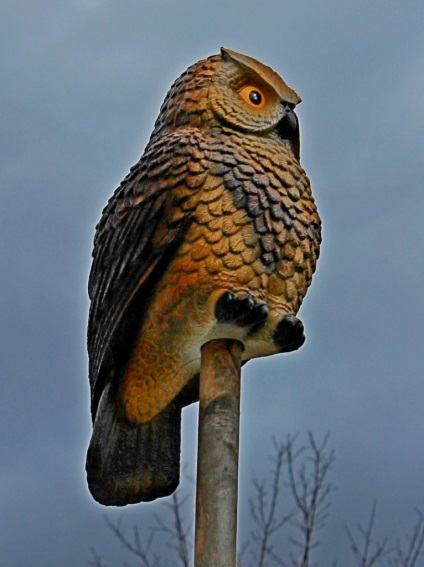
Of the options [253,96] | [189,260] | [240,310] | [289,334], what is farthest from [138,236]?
[253,96]

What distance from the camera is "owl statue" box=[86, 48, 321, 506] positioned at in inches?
181

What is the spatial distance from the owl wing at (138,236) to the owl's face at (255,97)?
0.25 metres

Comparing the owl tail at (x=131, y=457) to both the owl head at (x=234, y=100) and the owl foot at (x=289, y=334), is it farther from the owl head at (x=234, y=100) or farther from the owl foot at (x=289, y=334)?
the owl head at (x=234, y=100)

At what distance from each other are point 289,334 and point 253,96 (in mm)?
1107

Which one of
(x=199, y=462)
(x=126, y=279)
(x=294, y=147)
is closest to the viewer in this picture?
(x=199, y=462)

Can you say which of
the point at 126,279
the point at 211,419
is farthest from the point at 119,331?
the point at 211,419

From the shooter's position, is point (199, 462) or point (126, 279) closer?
point (199, 462)

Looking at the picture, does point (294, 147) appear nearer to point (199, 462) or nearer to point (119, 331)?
point (119, 331)

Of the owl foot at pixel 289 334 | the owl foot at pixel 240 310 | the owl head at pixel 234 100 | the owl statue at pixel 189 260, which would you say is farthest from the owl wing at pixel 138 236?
the owl foot at pixel 289 334

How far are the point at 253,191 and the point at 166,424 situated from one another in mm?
1106

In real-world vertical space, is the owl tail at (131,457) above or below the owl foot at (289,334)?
below

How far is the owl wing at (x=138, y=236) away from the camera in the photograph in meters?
4.63

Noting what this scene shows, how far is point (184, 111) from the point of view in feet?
16.4

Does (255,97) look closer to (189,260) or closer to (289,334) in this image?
(189,260)
